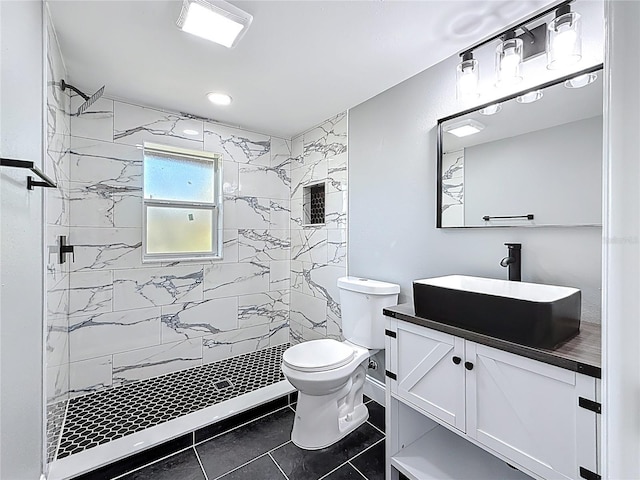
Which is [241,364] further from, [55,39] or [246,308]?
[55,39]

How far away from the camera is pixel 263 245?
3104 millimetres

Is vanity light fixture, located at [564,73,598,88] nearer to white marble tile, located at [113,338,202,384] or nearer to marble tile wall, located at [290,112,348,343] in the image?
marble tile wall, located at [290,112,348,343]

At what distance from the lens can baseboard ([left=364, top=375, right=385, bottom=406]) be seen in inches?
85.9

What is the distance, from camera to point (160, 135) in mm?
2523

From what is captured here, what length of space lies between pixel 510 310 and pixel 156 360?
8.49 feet

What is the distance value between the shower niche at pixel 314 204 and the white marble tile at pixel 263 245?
35cm

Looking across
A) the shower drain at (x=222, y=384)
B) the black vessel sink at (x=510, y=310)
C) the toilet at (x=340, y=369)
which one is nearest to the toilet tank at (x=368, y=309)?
the toilet at (x=340, y=369)

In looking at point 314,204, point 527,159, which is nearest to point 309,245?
point 314,204

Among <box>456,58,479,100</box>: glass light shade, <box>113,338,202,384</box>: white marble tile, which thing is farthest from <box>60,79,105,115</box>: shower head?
<box>456,58,479,100</box>: glass light shade

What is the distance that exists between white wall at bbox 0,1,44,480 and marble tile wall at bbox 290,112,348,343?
188 cm

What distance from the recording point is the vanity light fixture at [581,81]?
1252mm

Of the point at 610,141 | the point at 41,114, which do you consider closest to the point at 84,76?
the point at 41,114

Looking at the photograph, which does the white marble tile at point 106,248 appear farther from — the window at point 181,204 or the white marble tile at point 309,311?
the white marble tile at point 309,311

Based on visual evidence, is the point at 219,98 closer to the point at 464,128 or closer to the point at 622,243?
the point at 464,128
